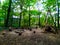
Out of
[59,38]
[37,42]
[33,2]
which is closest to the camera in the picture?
[37,42]

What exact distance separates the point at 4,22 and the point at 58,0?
683 cm

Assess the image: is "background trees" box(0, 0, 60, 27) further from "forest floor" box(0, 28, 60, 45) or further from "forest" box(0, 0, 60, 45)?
"forest floor" box(0, 28, 60, 45)

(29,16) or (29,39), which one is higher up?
(29,16)

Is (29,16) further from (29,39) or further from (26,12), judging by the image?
(29,39)

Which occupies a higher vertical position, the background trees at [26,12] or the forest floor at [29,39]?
the background trees at [26,12]

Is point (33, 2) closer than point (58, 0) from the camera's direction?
No

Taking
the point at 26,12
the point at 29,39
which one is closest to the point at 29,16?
the point at 26,12

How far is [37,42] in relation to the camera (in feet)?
27.9

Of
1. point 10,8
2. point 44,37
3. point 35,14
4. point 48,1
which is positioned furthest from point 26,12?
point 44,37

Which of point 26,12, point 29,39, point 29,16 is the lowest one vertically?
point 29,39

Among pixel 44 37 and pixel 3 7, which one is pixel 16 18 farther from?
pixel 44 37

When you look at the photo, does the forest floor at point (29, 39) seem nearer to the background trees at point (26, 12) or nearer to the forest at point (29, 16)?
the forest at point (29, 16)

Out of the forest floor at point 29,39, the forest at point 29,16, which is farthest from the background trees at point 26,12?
the forest floor at point 29,39

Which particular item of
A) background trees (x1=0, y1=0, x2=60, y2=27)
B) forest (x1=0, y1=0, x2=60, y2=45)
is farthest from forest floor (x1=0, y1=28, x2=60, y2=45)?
background trees (x1=0, y1=0, x2=60, y2=27)
